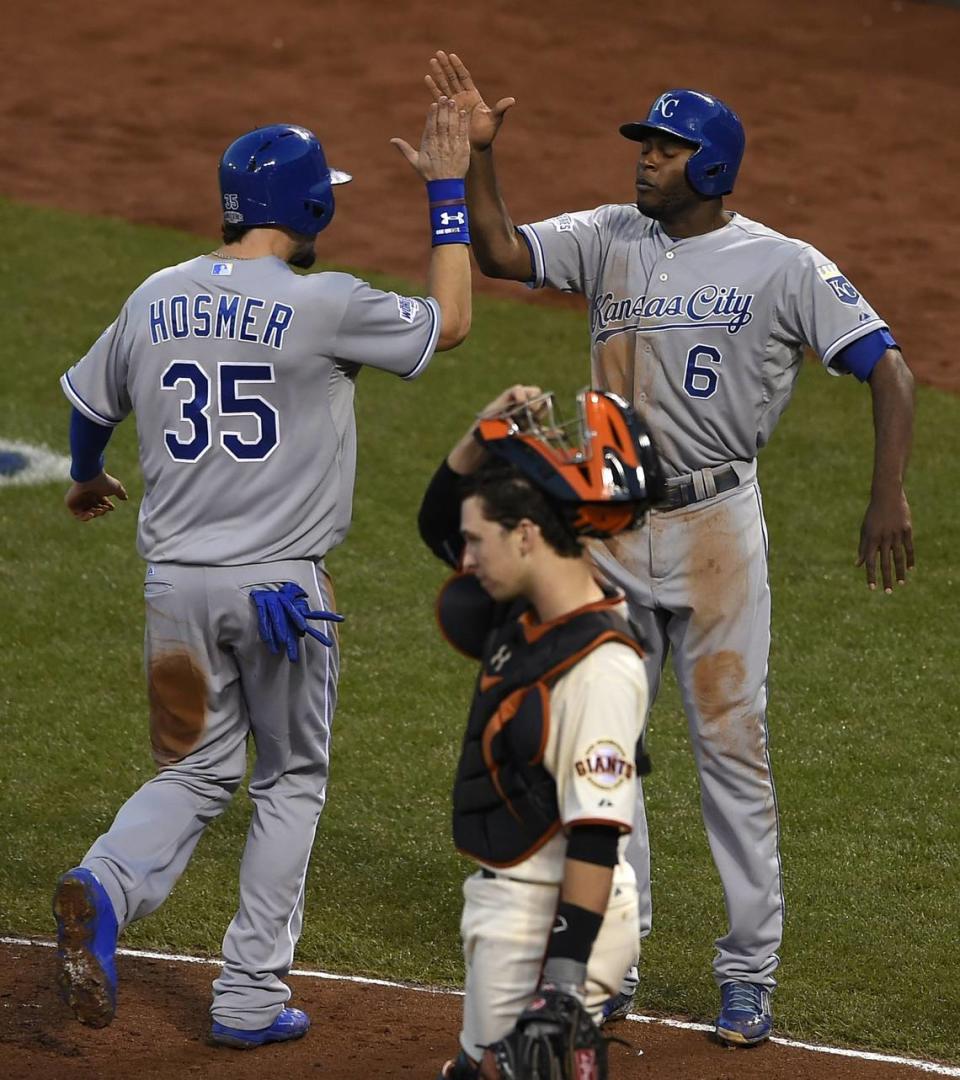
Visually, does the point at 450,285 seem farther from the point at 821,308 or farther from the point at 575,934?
the point at 575,934

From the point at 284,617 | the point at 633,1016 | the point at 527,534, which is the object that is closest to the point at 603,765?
the point at 527,534

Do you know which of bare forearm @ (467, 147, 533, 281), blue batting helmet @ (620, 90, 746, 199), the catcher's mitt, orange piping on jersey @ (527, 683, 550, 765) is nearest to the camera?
the catcher's mitt

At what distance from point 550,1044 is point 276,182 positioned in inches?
83.3

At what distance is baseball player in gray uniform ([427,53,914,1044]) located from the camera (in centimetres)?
473

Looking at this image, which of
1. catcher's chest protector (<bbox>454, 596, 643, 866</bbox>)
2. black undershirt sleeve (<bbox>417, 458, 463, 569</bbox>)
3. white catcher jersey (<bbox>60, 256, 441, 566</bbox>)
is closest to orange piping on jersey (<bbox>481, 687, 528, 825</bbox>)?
catcher's chest protector (<bbox>454, 596, 643, 866</bbox>)

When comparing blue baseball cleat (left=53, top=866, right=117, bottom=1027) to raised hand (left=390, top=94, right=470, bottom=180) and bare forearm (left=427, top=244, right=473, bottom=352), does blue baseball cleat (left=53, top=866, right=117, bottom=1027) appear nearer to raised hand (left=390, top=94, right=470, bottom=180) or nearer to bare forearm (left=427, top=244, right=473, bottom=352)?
bare forearm (left=427, top=244, right=473, bottom=352)

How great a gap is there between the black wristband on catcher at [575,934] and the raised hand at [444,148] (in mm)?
1981

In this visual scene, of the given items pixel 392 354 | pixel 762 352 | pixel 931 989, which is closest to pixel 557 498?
pixel 392 354

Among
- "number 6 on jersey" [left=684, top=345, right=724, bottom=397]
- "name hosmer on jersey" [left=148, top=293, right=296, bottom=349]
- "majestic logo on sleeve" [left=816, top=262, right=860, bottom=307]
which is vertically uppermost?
"majestic logo on sleeve" [left=816, top=262, right=860, bottom=307]

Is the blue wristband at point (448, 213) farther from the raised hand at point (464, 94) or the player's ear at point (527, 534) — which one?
the player's ear at point (527, 534)

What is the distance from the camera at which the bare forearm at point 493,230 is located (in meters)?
4.96

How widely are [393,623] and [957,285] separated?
583cm

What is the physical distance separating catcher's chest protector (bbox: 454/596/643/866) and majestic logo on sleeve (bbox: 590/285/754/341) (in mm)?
1387

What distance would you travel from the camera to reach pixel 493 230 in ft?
16.4
